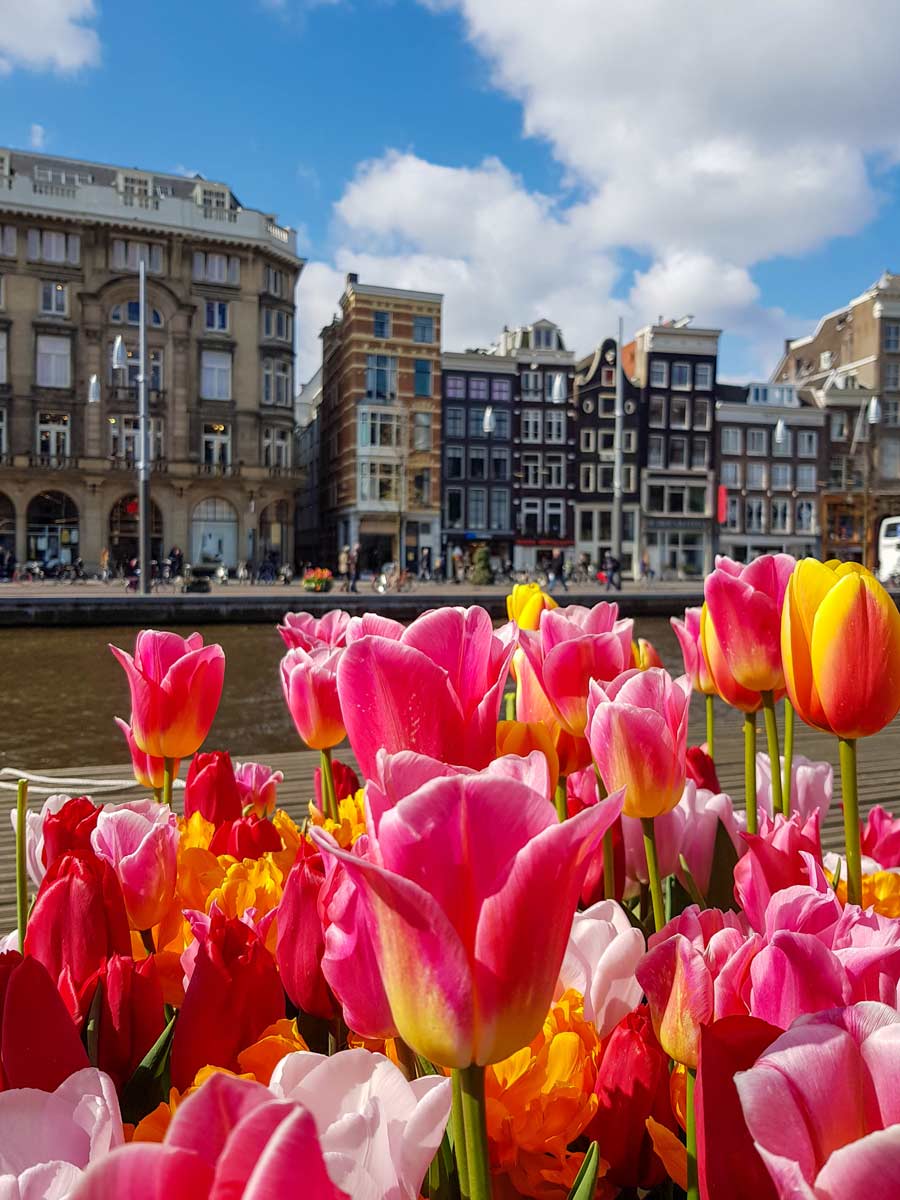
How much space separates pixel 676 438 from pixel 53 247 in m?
22.0

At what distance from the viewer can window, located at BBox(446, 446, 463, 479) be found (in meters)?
33.0

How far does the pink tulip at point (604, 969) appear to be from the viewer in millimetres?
639


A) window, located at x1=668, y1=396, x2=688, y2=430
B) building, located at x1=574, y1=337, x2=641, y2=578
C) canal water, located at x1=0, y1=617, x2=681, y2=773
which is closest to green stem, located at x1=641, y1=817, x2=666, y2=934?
canal water, located at x1=0, y1=617, x2=681, y2=773

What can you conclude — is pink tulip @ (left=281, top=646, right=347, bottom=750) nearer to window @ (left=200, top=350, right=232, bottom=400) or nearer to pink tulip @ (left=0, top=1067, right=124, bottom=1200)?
pink tulip @ (left=0, top=1067, right=124, bottom=1200)

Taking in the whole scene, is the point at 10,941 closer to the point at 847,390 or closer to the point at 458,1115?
the point at 458,1115

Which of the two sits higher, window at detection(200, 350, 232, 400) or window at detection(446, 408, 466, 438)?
window at detection(200, 350, 232, 400)

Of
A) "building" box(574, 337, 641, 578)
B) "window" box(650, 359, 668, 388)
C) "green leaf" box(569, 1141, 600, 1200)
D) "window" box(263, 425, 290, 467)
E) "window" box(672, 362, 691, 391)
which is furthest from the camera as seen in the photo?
"window" box(672, 362, 691, 391)

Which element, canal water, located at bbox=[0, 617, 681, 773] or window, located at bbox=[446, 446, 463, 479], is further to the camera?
window, located at bbox=[446, 446, 463, 479]

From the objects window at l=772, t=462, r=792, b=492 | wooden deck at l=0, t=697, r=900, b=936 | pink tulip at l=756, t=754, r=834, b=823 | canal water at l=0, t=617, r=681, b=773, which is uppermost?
window at l=772, t=462, r=792, b=492

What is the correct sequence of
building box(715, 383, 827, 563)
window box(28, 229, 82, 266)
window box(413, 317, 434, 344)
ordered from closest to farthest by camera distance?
window box(28, 229, 82, 266)
window box(413, 317, 434, 344)
building box(715, 383, 827, 563)

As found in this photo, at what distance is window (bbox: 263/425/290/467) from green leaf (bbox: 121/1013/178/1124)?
103 feet

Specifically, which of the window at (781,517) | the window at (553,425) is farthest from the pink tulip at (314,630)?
the window at (781,517)

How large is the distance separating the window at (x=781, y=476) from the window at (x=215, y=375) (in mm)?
20685

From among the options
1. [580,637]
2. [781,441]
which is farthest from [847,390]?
[580,637]
